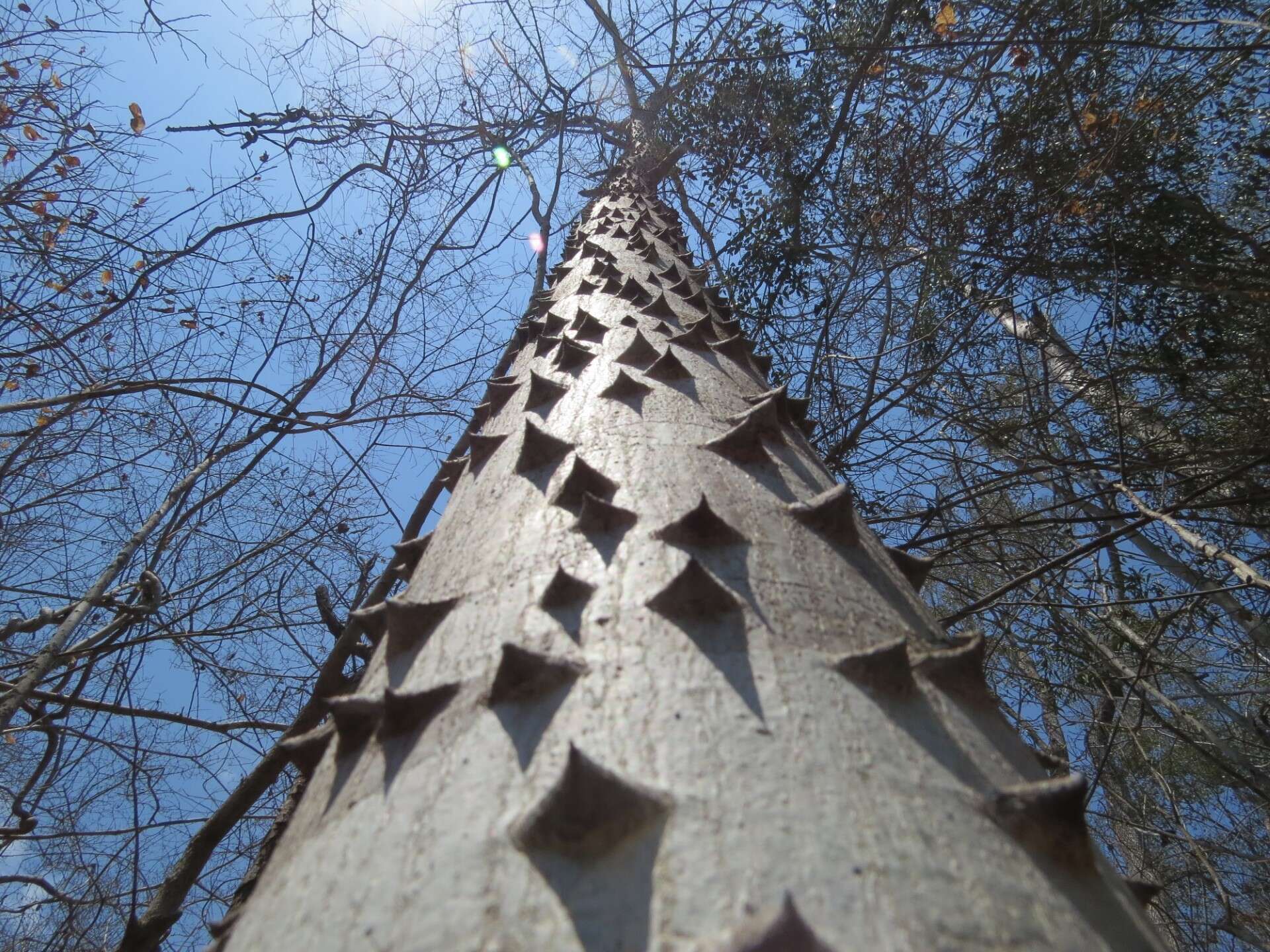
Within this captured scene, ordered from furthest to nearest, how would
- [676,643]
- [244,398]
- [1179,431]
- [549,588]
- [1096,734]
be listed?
[1096,734], [1179,431], [244,398], [549,588], [676,643]

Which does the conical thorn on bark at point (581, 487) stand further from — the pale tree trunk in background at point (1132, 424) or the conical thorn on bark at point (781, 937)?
the pale tree trunk in background at point (1132, 424)

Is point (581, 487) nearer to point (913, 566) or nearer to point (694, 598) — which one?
point (694, 598)

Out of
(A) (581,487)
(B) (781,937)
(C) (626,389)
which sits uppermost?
(C) (626,389)

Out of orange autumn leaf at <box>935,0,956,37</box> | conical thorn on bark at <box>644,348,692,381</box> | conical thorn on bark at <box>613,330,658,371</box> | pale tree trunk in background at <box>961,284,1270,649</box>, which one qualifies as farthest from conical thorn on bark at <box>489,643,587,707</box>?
orange autumn leaf at <box>935,0,956,37</box>

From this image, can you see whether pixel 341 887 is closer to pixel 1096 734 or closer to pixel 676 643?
pixel 676 643

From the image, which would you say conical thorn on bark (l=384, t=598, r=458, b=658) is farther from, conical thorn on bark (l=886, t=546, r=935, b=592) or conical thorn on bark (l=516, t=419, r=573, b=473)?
conical thorn on bark (l=886, t=546, r=935, b=592)

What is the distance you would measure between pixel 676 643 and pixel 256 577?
3964 millimetres

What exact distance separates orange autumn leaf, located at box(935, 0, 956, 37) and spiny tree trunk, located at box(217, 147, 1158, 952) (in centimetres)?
436

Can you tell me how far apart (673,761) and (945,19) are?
570 cm

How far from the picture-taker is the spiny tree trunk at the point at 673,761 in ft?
2.07

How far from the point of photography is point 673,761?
74 cm

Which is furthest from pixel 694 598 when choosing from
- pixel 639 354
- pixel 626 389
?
pixel 639 354

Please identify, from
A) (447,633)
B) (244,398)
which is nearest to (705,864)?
(447,633)

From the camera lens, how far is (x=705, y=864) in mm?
639
